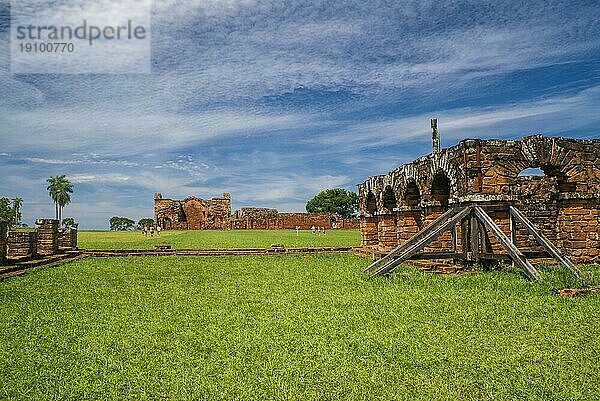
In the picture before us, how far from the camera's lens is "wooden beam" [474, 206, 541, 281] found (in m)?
7.91

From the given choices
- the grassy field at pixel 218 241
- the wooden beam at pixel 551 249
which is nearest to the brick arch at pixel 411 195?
the wooden beam at pixel 551 249

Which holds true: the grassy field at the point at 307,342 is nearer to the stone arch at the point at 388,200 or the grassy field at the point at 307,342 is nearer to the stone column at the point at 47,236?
the stone arch at the point at 388,200

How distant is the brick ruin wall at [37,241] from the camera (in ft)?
38.5

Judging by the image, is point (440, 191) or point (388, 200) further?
point (388, 200)

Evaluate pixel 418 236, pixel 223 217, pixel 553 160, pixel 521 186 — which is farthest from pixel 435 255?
pixel 223 217

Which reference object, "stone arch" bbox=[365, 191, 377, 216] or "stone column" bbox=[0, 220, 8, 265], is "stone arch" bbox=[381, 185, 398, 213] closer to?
"stone arch" bbox=[365, 191, 377, 216]

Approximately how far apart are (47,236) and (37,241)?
1548 mm

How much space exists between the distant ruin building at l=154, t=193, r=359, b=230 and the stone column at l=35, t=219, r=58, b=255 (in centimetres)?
3387

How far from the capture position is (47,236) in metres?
16.4

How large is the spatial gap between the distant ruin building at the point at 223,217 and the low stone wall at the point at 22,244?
3649 centimetres

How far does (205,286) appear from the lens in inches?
345

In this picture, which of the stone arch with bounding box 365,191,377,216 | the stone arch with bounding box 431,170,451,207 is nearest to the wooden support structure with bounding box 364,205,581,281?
the stone arch with bounding box 431,170,451,207

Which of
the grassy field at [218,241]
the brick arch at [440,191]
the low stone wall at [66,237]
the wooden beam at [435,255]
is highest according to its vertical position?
the brick arch at [440,191]

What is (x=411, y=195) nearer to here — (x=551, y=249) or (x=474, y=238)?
(x=474, y=238)
